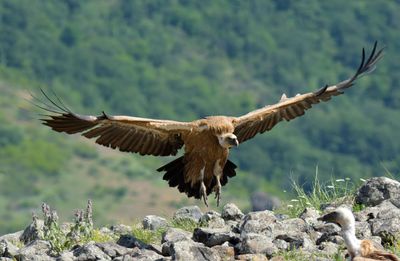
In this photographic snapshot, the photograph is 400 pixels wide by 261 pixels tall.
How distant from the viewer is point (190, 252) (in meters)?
10.4

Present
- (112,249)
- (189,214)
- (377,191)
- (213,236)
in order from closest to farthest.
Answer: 1. (112,249)
2. (213,236)
3. (377,191)
4. (189,214)

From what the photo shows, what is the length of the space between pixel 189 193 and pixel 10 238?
229 centimetres

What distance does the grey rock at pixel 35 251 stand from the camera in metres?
10.9

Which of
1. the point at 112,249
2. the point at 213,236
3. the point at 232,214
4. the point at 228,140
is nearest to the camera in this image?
the point at 112,249

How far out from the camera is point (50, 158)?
94.2m

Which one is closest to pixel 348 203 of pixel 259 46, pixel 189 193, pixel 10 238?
pixel 189 193

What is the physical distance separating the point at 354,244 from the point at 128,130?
418 cm

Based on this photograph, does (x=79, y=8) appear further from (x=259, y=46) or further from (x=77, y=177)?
(x=77, y=177)

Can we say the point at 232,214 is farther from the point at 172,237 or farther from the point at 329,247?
the point at 329,247

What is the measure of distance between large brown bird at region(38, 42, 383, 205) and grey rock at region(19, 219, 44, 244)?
1199 mm

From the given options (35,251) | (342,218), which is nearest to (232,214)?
(35,251)

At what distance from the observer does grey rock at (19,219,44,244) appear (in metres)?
12.1

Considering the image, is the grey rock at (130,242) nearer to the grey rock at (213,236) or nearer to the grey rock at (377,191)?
the grey rock at (213,236)

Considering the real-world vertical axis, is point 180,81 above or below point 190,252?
above
